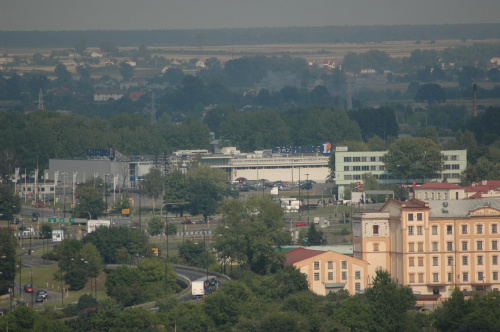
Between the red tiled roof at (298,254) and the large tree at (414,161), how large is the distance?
55711mm

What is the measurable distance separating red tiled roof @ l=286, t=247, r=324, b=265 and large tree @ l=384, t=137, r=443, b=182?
183 ft

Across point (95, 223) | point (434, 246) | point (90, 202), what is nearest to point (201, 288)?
point (434, 246)

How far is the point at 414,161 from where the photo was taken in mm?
142750

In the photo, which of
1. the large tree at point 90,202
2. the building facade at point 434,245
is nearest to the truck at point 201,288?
the building facade at point 434,245

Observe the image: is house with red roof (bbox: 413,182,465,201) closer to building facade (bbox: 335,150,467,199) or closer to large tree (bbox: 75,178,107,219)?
large tree (bbox: 75,178,107,219)

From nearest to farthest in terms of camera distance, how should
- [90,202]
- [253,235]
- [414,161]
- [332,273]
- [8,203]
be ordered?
[332,273] < [253,235] < [90,202] < [8,203] < [414,161]

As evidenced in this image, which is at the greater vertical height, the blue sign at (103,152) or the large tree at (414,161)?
the blue sign at (103,152)

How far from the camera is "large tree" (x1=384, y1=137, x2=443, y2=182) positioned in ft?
463

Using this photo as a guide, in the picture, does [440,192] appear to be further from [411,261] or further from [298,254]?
[411,261]

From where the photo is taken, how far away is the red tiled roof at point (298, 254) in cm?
8144

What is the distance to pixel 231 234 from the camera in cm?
8675

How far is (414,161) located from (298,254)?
198ft

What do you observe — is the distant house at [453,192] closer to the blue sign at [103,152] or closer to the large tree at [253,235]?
the large tree at [253,235]

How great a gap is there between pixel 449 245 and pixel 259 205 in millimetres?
13834
